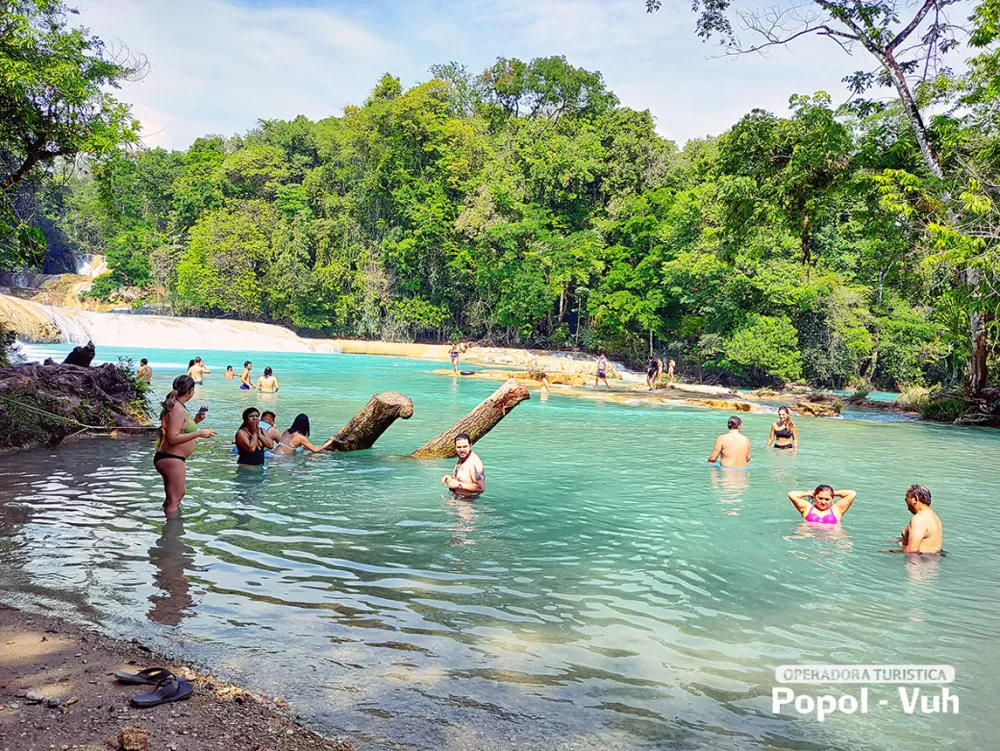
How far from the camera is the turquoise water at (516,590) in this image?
4.45 m

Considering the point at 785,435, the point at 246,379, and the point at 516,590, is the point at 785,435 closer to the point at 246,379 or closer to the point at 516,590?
the point at 516,590

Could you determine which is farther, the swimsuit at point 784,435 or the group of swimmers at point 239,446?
the swimsuit at point 784,435

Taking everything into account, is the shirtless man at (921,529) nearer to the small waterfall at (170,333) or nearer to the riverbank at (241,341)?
the riverbank at (241,341)

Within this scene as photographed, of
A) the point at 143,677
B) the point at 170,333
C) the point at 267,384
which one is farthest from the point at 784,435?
the point at 170,333

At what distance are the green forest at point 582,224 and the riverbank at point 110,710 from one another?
1133 cm

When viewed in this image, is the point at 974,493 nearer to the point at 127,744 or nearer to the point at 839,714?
the point at 839,714

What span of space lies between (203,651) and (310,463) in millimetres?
7967

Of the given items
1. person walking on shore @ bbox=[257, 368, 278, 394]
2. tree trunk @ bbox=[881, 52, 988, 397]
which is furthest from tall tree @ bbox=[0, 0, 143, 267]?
tree trunk @ bbox=[881, 52, 988, 397]

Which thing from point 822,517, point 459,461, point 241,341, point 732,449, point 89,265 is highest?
point 89,265

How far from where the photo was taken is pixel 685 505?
35.2 ft

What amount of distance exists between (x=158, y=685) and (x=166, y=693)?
0.41 ft

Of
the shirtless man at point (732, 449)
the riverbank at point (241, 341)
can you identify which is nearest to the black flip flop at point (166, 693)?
the shirtless man at point (732, 449)

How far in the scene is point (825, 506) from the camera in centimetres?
958

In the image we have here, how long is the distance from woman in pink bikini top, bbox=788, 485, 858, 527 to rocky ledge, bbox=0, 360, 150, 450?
34.1 ft
